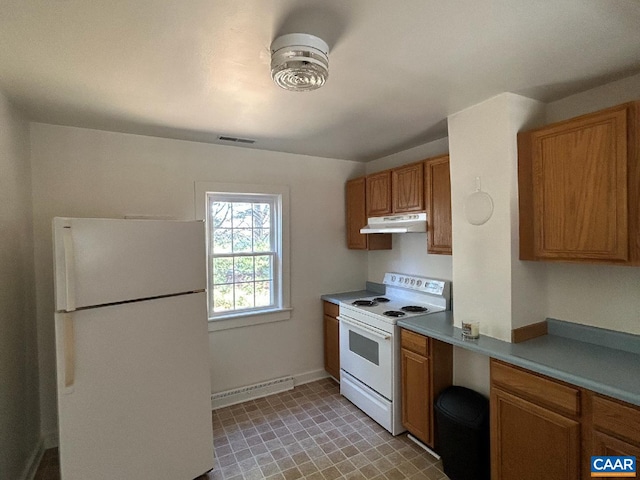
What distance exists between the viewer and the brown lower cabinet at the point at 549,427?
1374mm

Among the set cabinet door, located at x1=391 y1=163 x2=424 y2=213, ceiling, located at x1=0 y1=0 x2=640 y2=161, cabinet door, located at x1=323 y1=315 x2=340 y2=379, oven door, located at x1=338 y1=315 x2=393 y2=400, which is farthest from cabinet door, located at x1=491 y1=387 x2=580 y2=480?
ceiling, located at x1=0 y1=0 x2=640 y2=161

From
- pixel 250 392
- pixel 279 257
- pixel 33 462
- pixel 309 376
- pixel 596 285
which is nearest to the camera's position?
pixel 596 285

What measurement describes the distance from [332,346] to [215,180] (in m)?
2.09

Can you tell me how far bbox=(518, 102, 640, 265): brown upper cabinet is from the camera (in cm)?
152

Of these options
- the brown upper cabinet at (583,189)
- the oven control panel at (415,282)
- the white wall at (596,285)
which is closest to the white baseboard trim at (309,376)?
the oven control panel at (415,282)

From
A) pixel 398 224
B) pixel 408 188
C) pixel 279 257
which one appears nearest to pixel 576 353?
pixel 398 224

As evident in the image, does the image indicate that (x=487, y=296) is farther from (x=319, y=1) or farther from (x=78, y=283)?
(x=78, y=283)

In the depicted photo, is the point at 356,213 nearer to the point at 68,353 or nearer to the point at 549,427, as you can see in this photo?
the point at 549,427

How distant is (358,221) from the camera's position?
3.49 meters

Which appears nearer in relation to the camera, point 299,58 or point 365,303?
point 299,58

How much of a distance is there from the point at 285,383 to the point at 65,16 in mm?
3213

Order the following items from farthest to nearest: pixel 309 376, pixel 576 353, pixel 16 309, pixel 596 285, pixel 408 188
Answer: pixel 309 376 < pixel 408 188 < pixel 16 309 < pixel 596 285 < pixel 576 353

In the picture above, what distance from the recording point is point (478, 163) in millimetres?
2115

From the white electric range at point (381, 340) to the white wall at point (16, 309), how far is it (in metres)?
2.37
